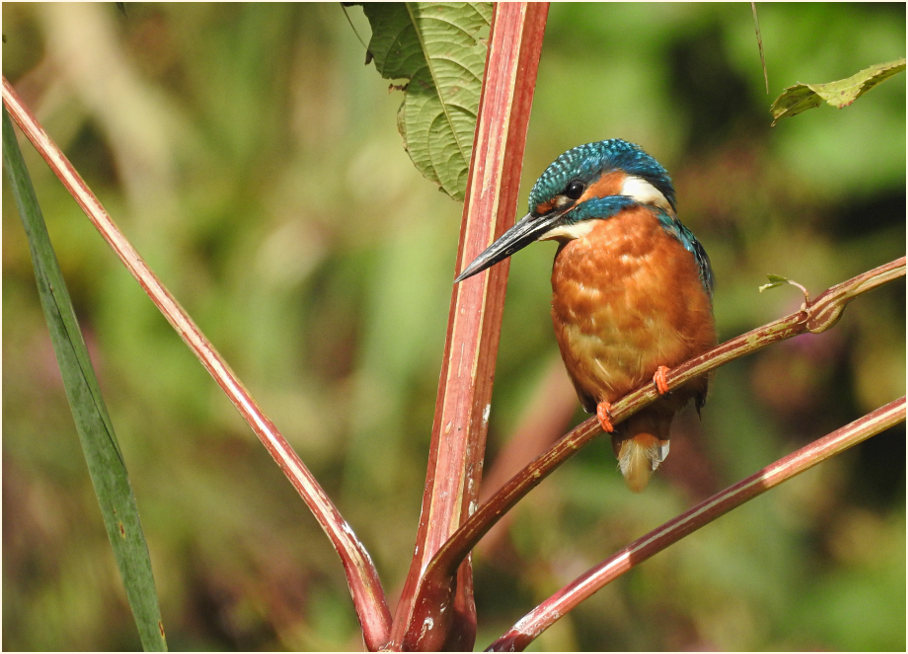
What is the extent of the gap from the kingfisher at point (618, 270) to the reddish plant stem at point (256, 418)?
2.22 feet

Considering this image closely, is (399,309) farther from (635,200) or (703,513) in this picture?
(703,513)

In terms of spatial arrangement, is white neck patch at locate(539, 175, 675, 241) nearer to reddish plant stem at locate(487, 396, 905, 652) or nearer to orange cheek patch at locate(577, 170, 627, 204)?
orange cheek patch at locate(577, 170, 627, 204)

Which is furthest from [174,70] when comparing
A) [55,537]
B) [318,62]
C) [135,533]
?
[135,533]

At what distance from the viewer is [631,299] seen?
5.09 ft

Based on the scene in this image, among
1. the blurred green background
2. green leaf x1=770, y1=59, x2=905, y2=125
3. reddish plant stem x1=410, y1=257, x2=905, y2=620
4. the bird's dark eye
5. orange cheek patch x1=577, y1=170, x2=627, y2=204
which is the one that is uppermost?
green leaf x1=770, y1=59, x2=905, y2=125

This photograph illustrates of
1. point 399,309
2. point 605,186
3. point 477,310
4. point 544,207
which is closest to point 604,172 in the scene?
point 605,186

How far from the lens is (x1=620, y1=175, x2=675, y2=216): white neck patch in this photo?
63.7 inches

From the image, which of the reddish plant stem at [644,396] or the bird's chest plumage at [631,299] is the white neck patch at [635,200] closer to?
the bird's chest plumage at [631,299]

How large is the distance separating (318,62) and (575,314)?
1.67 m

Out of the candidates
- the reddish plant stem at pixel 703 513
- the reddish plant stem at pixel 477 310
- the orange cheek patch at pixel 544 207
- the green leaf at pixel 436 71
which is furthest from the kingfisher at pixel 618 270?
the reddish plant stem at pixel 703 513

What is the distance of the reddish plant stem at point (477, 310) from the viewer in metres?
0.88

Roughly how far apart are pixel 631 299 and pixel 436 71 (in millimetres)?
569

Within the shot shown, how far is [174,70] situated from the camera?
3068 millimetres

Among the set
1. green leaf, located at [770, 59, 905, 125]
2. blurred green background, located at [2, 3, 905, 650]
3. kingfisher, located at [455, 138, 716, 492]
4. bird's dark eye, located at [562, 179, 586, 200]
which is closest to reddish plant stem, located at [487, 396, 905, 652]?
green leaf, located at [770, 59, 905, 125]
